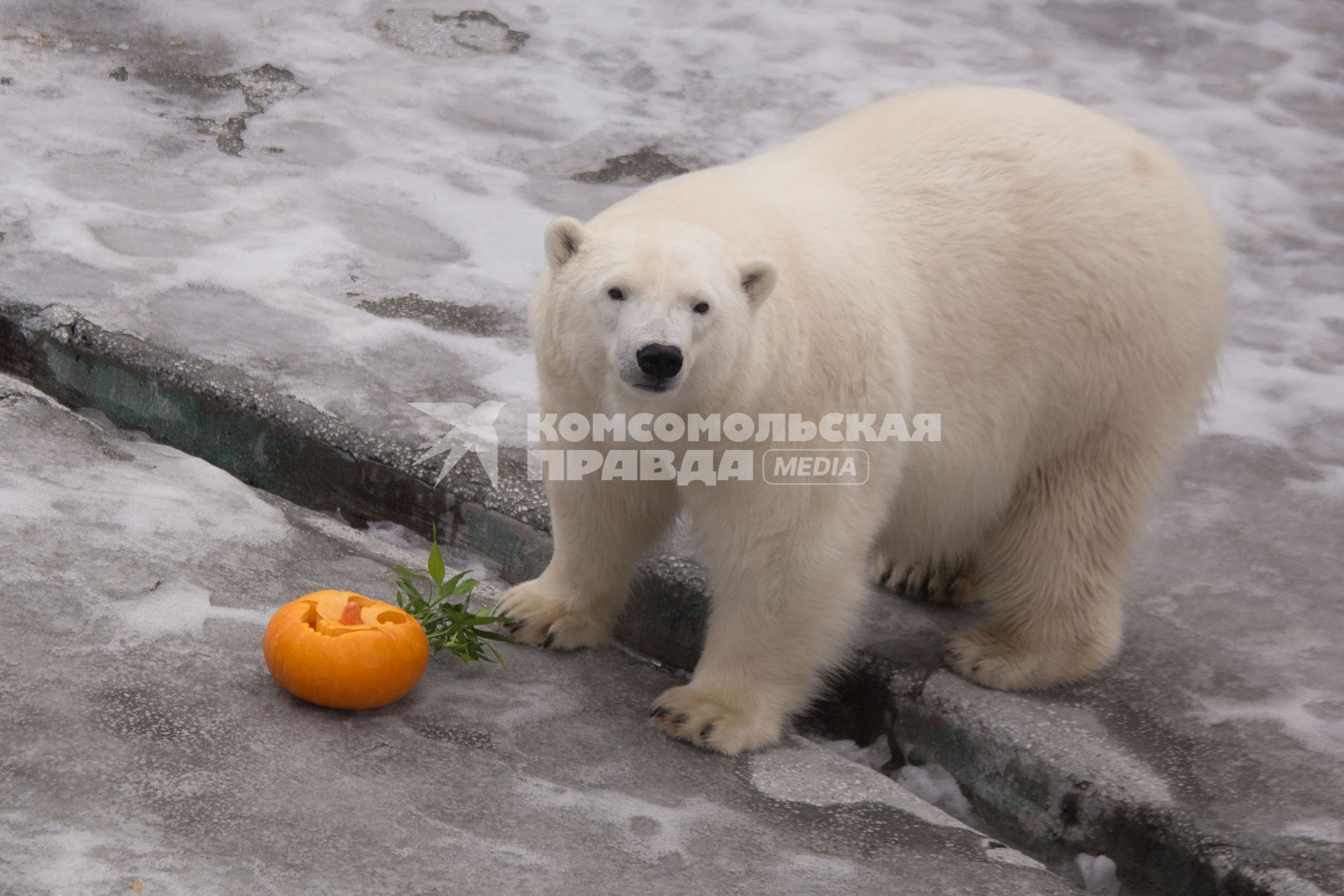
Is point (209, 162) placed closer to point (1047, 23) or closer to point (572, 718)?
point (572, 718)

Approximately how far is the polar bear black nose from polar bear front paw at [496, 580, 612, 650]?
0.94m

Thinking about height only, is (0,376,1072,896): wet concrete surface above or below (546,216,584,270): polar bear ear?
below

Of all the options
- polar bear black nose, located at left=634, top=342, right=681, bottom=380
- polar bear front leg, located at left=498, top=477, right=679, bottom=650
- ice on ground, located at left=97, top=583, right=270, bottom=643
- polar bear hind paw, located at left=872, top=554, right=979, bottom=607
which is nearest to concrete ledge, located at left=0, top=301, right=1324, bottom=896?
polar bear front leg, located at left=498, top=477, right=679, bottom=650

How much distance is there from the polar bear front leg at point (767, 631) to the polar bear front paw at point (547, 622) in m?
0.32

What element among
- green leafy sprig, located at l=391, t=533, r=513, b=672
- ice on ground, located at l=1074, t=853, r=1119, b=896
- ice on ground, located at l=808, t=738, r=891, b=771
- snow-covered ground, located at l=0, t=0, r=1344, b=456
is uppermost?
snow-covered ground, located at l=0, t=0, r=1344, b=456

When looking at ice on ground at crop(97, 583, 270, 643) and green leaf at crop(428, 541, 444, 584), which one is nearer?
ice on ground at crop(97, 583, 270, 643)

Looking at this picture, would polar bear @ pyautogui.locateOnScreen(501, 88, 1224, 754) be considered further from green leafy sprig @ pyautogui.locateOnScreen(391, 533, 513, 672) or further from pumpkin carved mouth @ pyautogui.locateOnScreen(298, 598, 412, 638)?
pumpkin carved mouth @ pyautogui.locateOnScreen(298, 598, 412, 638)

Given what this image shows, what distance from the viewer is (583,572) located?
309 centimetres

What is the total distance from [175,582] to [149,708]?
0.45m

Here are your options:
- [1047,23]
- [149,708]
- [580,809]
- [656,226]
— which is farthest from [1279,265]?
[149,708]

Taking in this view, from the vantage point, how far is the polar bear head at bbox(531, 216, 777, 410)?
7.72 feet

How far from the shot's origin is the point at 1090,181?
9.98 ft

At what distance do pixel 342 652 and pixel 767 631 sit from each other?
2.82 ft

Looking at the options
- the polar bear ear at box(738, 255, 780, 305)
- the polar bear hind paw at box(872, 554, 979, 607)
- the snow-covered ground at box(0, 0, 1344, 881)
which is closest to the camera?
the polar bear ear at box(738, 255, 780, 305)
